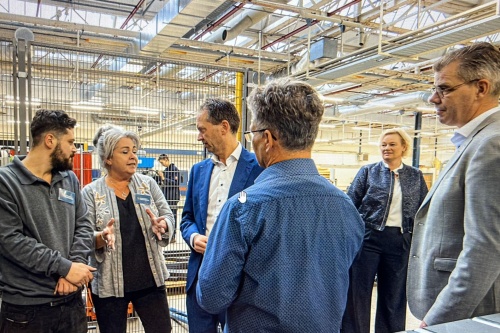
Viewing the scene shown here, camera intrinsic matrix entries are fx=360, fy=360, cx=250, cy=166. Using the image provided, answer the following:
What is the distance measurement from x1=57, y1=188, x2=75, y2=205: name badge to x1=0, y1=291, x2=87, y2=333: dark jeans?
436 mm

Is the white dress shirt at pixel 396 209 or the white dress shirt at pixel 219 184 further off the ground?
the white dress shirt at pixel 219 184

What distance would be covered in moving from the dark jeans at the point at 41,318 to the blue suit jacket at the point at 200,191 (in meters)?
0.53

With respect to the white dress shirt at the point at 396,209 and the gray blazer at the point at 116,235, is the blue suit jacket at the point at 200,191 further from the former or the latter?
the white dress shirt at the point at 396,209

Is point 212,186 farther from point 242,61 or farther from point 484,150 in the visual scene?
point 242,61

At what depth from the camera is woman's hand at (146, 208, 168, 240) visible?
1880mm

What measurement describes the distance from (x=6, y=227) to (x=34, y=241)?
12 cm

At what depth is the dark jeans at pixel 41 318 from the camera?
1.51 metres

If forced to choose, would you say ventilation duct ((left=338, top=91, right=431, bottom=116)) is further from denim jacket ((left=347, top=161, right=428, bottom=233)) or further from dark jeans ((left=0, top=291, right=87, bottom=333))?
dark jeans ((left=0, top=291, right=87, bottom=333))

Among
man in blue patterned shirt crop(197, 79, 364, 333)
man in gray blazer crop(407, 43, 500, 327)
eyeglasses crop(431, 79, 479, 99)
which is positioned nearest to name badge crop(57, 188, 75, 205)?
man in blue patterned shirt crop(197, 79, 364, 333)

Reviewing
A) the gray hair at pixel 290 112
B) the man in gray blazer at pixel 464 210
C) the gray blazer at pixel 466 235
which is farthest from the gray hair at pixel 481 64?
the gray hair at pixel 290 112

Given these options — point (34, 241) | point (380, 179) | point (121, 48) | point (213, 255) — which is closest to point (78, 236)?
point (34, 241)

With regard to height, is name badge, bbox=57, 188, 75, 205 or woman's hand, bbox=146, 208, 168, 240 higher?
name badge, bbox=57, 188, 75, 205

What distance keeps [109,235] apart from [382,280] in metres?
1.95

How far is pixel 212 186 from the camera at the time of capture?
1.82m
